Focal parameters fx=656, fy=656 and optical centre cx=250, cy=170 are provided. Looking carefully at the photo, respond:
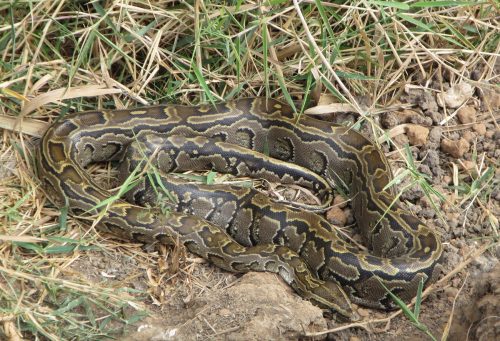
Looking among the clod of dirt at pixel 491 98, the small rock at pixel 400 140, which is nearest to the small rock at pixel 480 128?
the clod of dirt at pixel 491 98

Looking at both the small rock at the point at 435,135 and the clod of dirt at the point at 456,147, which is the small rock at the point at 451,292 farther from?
the small rock at the point at 435,135

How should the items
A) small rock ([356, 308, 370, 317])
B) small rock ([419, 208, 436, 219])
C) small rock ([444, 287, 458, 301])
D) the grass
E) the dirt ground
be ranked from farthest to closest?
small rock ([419, 208, 436, 219]) < the grass < small rock ([356, 308, 370, 317]) < small rock ([444, 287, 458, 301]) < the dirt ground

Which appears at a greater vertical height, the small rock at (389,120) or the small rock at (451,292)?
the small rock at (389,120)

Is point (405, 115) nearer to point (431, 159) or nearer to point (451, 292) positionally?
point (431, 159)

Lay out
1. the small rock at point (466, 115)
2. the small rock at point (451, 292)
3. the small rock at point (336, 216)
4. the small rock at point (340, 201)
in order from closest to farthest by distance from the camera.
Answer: the small rock at point (451, 292)
the small rock at point (336, 216)
the small rock at point (340, 201)
the small rock at point (466, 115)

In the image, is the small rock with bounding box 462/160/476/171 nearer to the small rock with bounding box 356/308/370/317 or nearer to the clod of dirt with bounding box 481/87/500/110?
the clod of dirt with bounding box 481/87/500/110

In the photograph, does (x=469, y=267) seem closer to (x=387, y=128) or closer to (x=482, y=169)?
(x=482, y=169)

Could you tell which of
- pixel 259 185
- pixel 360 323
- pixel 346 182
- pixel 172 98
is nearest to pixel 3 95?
pixel 172 98

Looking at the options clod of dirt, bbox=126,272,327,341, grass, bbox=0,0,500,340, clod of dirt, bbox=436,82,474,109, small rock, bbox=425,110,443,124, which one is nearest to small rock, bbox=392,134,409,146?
grass, bbox=0,0,500,340
